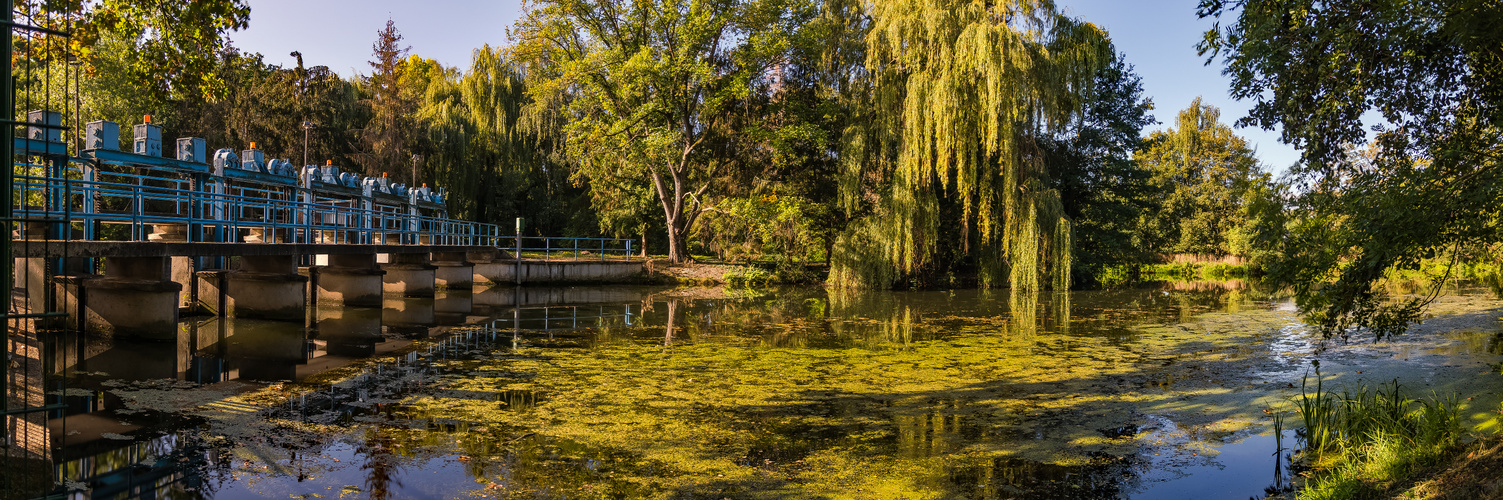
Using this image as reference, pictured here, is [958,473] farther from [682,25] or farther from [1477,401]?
[682,25]

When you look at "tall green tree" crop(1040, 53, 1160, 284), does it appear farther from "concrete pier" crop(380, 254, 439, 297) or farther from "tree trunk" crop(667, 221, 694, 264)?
"concrete pier" crop(380, 254, 439, 297)

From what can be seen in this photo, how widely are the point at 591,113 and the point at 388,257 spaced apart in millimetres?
8815

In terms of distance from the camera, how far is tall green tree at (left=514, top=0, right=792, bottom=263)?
24.7 metres

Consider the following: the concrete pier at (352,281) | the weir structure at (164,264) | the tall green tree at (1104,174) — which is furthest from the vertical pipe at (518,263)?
the tall green tree at (1104,174)

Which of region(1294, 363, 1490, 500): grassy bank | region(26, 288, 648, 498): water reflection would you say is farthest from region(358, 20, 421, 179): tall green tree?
region(1294, 363, 1490, 500): grassy bank

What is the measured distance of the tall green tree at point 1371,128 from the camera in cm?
541

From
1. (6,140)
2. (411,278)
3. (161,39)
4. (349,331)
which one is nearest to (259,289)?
(349,331)

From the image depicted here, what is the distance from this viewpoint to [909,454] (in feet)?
19.5

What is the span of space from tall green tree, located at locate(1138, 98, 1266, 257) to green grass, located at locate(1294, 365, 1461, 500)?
93.5ft

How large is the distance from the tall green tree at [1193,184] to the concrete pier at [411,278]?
26.6 m

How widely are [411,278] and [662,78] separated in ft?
31.3

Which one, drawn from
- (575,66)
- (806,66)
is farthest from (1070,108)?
(575,66)

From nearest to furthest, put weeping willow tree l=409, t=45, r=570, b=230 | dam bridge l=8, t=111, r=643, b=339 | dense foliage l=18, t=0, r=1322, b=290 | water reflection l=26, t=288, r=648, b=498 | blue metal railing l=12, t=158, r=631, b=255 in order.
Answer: water reflection l=26, t=288, r=648, b=498 → blue metal railing l=12, t=158, r=631, b=255 → dam bridge l=8, t=111, r=643, b=339 → dense foliage l=18, t=0, r=1322, b=290 → weeping willow tree l=409, t=45, r=570, b=230

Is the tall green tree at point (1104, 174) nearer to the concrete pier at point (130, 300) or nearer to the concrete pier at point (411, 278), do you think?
the concrete pier at point (411, 278)
